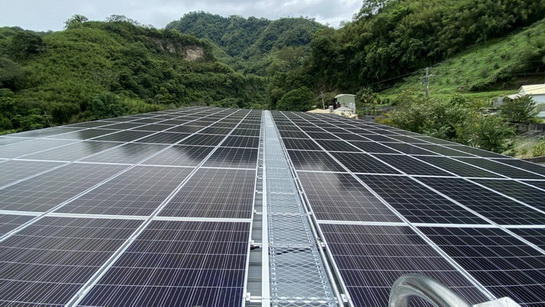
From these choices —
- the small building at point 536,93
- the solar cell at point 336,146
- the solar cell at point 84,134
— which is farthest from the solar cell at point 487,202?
the small building at point 536,93

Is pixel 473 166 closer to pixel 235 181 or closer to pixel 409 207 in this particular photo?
pixel 409 207

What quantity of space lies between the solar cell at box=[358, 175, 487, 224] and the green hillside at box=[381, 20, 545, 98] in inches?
1416

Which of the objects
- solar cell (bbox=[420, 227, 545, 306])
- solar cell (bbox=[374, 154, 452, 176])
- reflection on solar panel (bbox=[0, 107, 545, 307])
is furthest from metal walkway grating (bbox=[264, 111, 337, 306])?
solar cell (bbox=[374, 154, 452, 176])

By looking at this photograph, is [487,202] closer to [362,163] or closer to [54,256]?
[362,163]

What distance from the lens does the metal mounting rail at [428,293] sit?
45.3 inches

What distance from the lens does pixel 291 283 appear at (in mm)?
3289

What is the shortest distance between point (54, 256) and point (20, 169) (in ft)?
16.6

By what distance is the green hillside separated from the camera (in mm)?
41781

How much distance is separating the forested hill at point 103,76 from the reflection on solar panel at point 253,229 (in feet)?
118

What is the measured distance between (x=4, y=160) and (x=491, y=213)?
42.7ft

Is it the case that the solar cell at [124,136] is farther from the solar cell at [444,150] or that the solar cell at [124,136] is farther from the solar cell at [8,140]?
the solar cell at [444,150]

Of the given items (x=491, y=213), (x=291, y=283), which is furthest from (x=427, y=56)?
(x=291, y=283)

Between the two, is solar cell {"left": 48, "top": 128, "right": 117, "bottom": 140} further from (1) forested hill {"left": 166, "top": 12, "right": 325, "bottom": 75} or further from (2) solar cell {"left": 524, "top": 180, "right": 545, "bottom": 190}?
(1) forested hill {"left": 166, "top": 12, "right": 325, "bottom": 75}

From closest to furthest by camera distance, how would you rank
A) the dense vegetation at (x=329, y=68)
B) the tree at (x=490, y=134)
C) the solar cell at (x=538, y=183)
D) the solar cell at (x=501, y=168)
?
the solar cell at (x=538, y=183) → the solar cell at (x=501, y=168) → the tree at (x=490, y=134) → the dense vegetation at (x=329, y=68)
